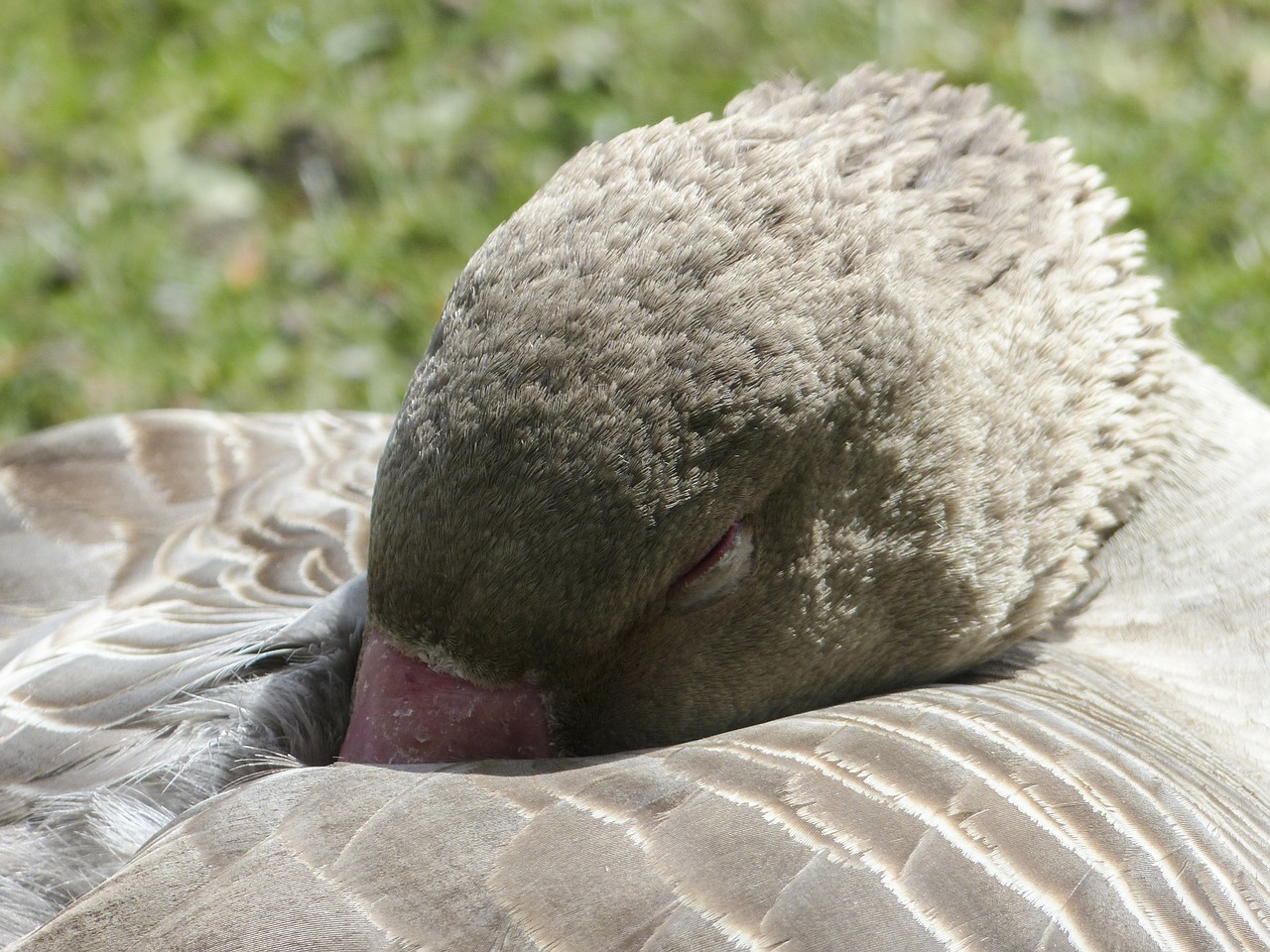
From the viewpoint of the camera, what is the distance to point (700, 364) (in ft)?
9.02

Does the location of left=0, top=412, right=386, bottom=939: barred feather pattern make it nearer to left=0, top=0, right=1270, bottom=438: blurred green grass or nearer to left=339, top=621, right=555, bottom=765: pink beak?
left=339, top=621, right=555, bottom=765: pink beak

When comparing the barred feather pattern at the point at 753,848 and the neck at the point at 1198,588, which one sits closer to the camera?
the barred feather pattern at the point at 753,848

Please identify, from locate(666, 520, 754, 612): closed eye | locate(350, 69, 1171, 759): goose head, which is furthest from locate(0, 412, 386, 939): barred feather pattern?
locate(666, 520, 754, 612): closed eye

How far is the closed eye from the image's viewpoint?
2990 mm

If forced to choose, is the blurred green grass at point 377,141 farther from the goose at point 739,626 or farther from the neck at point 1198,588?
the goose at point 739,626

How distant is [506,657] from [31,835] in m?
1.03

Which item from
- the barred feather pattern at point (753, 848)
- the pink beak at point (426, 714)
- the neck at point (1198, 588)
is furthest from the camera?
the neck at point (1198, 588)

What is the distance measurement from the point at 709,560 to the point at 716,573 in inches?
1.6

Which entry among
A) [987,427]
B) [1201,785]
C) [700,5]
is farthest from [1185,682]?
[700,5]

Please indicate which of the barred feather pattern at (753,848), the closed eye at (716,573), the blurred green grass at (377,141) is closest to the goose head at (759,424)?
the closed eye at (716,573)

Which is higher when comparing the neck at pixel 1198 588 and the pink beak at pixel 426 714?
the neck at pixel 1198 588

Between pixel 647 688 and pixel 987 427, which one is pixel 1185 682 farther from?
pixel 647 688

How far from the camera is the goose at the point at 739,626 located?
2.49 meters

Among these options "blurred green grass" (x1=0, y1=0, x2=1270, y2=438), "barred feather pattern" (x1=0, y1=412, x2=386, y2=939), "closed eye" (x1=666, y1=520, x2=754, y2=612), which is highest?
Result: "blurred green grass" (x1=0, y1=0, x2=1270, y2=438)
